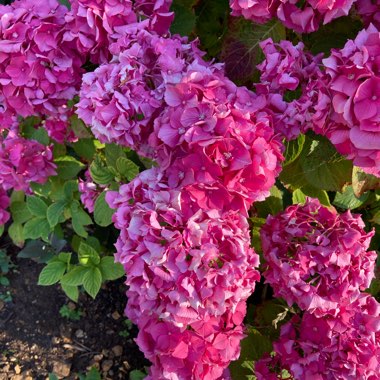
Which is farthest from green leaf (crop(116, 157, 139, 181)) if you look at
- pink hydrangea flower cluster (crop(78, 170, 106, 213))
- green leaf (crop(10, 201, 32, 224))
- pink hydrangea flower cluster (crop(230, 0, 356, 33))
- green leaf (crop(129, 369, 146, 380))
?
green leaf (crop(129, 369, 146, 380))

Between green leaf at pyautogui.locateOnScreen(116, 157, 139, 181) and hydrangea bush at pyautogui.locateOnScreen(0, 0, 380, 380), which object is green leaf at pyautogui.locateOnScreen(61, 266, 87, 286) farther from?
green leaf at pyautogui.locateOnScreen(116, 157, 139, 181)

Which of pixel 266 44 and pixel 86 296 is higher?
pixel 266 44

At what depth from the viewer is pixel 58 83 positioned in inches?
49.7

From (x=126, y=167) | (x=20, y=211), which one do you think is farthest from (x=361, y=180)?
(x=20, y=211)

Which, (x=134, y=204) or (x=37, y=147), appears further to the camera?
(x=37, y=147)

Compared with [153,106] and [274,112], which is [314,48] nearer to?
[274,112]

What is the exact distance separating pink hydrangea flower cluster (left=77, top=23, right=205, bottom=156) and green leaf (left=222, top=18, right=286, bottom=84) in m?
0.19

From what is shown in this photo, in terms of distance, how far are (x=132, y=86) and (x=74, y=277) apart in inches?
36.4

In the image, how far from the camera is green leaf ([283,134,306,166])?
1260mm

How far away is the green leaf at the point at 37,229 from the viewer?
74.7 inches

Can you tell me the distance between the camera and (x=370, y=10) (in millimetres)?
1086

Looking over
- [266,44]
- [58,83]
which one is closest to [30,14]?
[58,83]

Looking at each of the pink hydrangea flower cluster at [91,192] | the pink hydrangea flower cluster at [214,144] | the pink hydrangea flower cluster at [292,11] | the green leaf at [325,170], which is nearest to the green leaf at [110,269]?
the pink hydrangea flower cluster at [91,192]

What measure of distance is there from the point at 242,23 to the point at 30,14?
46 cm
